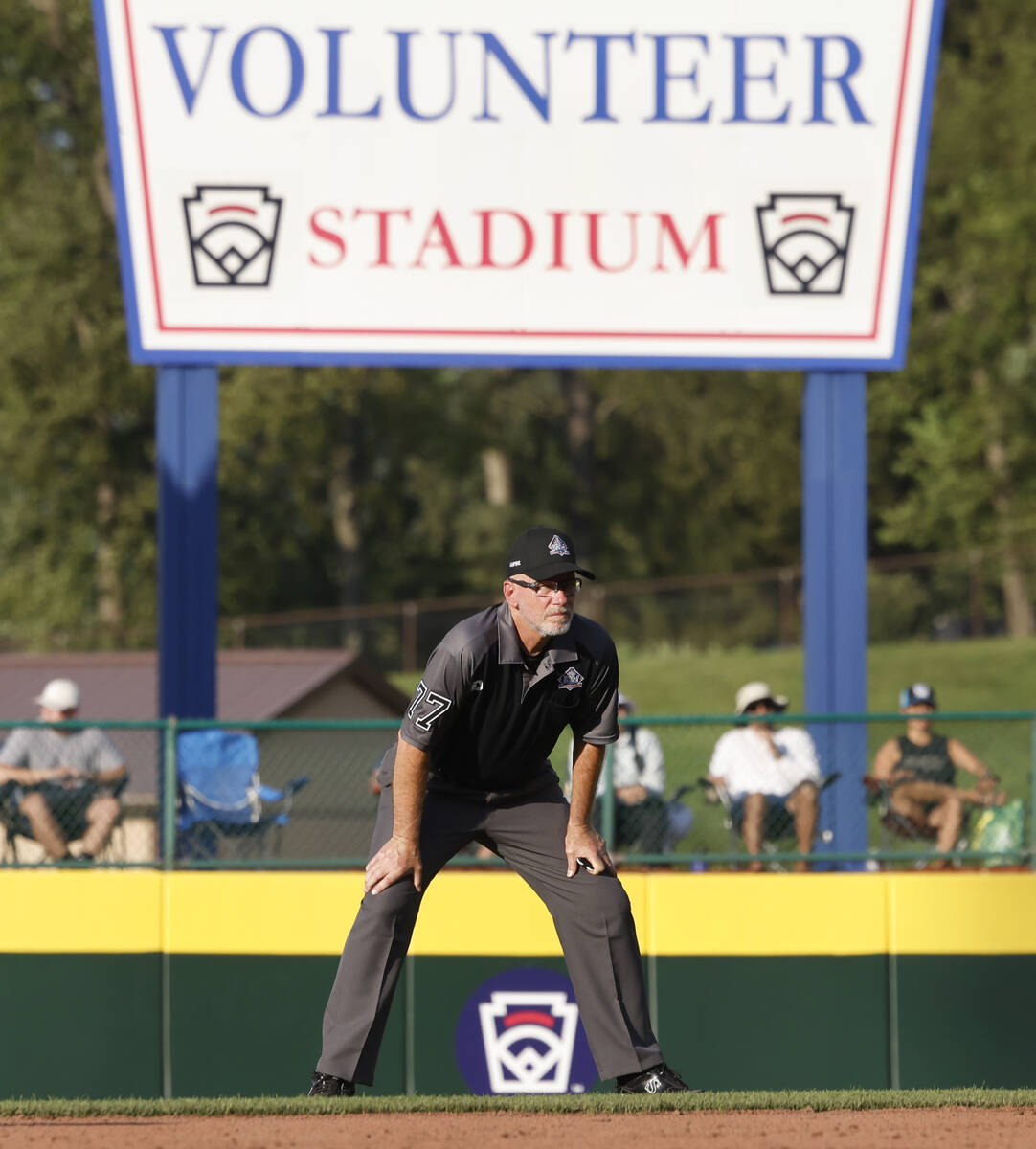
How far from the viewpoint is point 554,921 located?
19.3 feet

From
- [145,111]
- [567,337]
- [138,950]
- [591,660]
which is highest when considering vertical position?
[145,111]

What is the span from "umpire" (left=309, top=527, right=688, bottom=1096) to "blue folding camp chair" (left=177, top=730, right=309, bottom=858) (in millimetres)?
3311

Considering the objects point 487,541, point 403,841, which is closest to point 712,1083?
point 403,841

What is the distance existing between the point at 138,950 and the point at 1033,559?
23820mm

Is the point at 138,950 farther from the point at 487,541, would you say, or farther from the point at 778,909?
the point at 487,541

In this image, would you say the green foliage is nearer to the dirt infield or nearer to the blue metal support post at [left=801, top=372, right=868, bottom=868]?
the blue metal support post at [left=801, top=372, right=868, bottom=868]

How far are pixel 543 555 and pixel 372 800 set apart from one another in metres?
4.15

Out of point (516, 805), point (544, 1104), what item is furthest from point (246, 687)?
point (516, 805)

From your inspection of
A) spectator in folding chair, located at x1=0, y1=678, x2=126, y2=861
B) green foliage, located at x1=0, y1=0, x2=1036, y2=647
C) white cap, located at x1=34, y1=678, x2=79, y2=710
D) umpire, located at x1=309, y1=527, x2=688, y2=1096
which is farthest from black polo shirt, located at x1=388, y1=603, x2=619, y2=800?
green foliage, located at x1=0, y1=0, x2=1036, y2=647

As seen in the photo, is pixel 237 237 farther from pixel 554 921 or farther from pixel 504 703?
pixel 554 921

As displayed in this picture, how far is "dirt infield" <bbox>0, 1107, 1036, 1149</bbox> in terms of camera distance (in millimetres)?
5426

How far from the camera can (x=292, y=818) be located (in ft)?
30.7

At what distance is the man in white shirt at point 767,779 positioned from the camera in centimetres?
943

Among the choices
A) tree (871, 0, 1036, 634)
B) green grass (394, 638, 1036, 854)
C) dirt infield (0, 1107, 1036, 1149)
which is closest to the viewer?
dirt infield (0, 1107, 1036, 1149)
